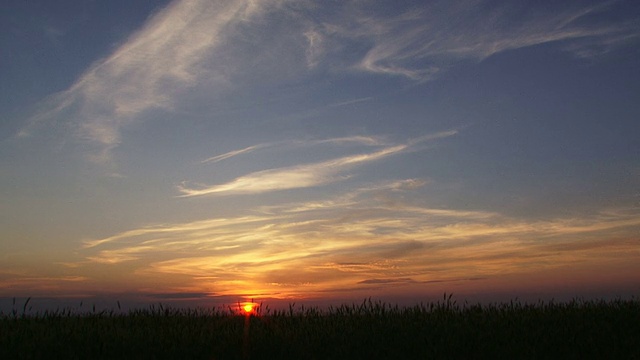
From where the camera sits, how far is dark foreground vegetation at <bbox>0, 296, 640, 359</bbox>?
12.8 m

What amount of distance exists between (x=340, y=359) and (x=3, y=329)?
27.3 feet

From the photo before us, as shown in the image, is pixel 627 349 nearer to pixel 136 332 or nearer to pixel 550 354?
pixel 550 354

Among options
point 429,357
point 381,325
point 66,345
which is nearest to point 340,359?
point 429,357

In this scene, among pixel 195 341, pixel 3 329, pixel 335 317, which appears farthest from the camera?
pixel 335 317

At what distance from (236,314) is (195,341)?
402cm

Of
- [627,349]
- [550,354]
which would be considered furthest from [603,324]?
[550,354]

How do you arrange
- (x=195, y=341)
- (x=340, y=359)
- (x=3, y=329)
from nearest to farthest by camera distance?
(x=340, y=359) → (x=195, y=341) → (x=3, y=329)

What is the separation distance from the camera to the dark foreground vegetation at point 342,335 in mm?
12820

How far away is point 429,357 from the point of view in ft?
41.1

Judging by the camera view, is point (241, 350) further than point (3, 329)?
No

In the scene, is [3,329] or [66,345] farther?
[3,329]

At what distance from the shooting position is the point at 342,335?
14.1 meters

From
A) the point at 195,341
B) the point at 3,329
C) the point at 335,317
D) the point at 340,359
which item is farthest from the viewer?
the point at 335,317

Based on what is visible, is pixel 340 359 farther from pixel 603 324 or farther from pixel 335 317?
pixel 603 324
